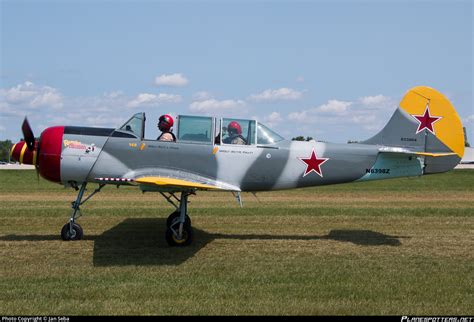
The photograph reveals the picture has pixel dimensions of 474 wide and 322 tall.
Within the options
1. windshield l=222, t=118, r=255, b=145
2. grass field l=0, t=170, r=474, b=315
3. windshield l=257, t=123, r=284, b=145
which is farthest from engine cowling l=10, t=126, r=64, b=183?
windshield l=257, t=123, r=284, b=145

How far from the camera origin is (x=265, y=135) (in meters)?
9.87

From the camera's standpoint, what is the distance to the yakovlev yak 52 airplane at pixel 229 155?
9.34m

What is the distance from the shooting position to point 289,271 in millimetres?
7453

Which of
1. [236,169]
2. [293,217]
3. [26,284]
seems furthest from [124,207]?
[26,284]

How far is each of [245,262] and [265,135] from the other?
2821 millimetres

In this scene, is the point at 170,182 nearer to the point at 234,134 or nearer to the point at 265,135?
the point at 234,134

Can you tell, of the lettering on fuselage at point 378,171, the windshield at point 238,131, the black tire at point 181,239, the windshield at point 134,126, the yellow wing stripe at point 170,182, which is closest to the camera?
the yellow wing stripe at point 170,182

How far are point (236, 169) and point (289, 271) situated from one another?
9.06 ft

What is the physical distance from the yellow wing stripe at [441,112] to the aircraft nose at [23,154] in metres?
7.35

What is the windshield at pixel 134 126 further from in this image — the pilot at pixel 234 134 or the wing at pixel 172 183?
the pilot at pixel 234 134

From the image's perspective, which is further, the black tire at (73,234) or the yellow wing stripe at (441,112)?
the yellow wing stripe at (441,112)

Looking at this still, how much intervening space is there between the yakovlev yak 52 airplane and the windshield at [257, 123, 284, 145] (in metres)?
0.02

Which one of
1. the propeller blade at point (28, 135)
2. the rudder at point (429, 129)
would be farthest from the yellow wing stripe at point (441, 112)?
the propeller blade at point (28, 135)

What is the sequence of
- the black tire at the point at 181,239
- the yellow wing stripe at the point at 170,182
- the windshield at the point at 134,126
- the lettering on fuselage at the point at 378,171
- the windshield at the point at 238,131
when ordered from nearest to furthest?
the yellow wing stripe at the point at 170,182 < the black tire at the point at 181,239 < the windshield at the point at 134,126 < the windshield at the point at 238,131 < the lettering on fuselage at the point at 378,171
